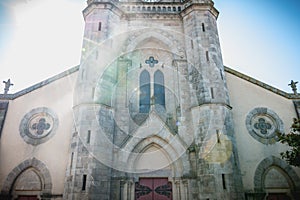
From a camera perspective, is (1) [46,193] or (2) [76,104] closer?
(1) [46,193]

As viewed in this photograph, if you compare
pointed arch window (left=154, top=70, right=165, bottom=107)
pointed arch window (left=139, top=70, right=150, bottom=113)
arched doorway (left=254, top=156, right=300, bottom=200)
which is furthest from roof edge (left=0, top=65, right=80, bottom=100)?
arched doorway (left=254, top=156, right=300, bottom=200)

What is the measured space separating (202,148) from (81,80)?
6127mm

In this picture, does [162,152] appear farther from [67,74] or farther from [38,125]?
[67,74]

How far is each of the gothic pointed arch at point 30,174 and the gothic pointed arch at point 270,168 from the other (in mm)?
8652

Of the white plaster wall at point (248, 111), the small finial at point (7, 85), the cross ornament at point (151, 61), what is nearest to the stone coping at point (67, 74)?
the white plaster wall at point (248, 111)

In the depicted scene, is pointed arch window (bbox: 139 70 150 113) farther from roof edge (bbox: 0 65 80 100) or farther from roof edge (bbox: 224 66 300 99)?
roof edge (bbox: 224 66 300 99)

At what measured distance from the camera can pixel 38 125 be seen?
10.9 m

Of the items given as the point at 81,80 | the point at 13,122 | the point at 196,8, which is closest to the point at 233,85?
the point at 196,8

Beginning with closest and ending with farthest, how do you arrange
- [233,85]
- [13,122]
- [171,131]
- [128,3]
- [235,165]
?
1. [235,165]
2. [171,131]
3. [13,122]
4. [233,85]
5. [128,3]

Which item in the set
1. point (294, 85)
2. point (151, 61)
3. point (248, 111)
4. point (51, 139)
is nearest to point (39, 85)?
point (51, 139)

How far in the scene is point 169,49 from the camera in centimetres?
1247

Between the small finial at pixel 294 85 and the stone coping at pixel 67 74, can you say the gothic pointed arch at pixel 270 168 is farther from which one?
the small finial at pixel 294 85

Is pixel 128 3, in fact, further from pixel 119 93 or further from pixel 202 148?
pixel 202 148

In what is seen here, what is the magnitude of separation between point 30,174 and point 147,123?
547cm
